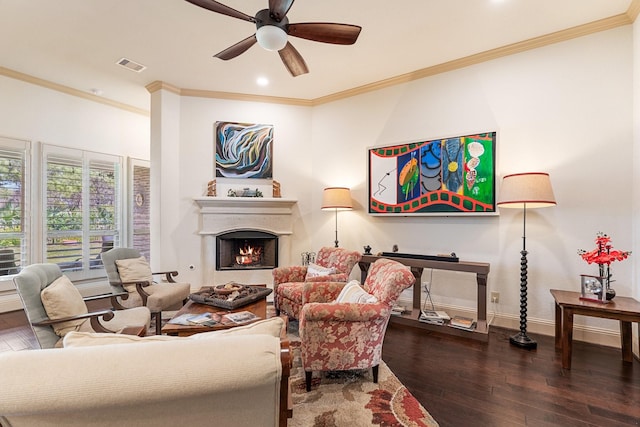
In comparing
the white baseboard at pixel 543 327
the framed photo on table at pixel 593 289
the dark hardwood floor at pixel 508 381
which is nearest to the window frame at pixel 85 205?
the dark hardwood floor at pixel 508 381

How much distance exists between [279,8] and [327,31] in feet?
1.44

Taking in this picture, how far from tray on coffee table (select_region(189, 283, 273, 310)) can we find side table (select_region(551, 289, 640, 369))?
2.65m

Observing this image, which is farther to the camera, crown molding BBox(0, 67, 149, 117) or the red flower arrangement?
crown molding BBox(0, 67, 149, 117)

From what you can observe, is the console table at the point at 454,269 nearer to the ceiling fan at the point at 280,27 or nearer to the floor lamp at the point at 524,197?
the floor lamp at the point at 524,197

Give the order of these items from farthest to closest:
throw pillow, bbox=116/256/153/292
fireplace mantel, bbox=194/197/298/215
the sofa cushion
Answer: fireplace mantel, bbox=194/197/298/215 → throw pillow, bbox=116/256/153/292 → the sofa cushion

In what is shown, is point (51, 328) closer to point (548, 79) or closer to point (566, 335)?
point (566, 335)

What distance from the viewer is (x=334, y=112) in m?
4.90

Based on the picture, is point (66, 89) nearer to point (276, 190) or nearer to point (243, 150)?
point (243, 150)

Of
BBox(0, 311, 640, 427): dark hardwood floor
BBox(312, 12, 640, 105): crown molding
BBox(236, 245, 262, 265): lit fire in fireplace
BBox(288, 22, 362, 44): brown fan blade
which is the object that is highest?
BBox(312, 12, 640, 105): crown molding

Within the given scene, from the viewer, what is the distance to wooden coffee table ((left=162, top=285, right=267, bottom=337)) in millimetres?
2191

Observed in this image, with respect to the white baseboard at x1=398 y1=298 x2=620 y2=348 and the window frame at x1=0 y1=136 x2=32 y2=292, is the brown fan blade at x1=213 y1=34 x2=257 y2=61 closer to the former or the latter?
the window frame at x1=0 y1=136 x2=32 y2=292

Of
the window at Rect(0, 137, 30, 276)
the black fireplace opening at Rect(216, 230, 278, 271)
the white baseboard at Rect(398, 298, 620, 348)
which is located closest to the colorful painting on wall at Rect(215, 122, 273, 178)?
the black fireplace opening at Rect(216, 230, 278, 271)

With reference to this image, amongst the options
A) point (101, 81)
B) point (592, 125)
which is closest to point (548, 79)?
point (592, 125)

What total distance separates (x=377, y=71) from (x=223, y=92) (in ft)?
7.85
